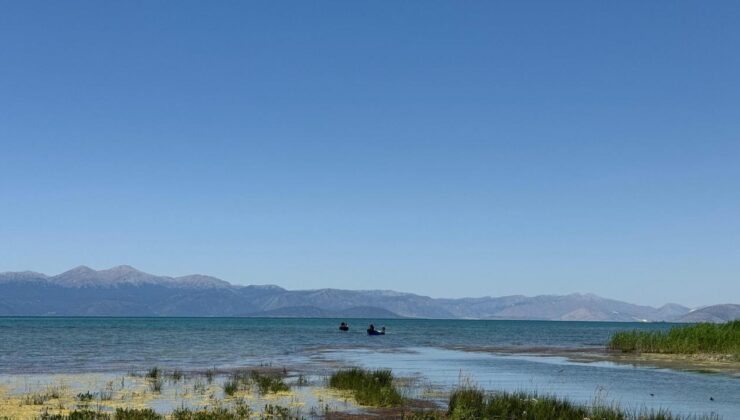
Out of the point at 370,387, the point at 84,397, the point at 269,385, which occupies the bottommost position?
the point at 84,397

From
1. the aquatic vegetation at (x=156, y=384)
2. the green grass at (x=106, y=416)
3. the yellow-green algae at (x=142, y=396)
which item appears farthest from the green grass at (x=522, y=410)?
the aquatic vegetation at (x=156, y=384)

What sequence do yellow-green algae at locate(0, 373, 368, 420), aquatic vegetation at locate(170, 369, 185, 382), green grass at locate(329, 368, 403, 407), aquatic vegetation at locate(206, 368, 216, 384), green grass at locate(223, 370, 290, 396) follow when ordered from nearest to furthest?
yellow-green algae at locate(0, 373, 368, 420) < green grass at locate(329, 368, 403, 407) < green grass at locate(223, 370, 290, 396) < aquatic vegetation at locate(206, 368, 216, 384) < aquatic vegetation at locate(170, 369, 185, 382)

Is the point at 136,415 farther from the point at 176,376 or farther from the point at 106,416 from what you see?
the point at 176,376

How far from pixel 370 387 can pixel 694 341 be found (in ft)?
164

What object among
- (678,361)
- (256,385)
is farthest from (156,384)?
(678,361)

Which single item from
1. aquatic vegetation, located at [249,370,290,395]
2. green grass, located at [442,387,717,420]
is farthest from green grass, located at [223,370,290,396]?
green grass, located at [442,387,717,420]

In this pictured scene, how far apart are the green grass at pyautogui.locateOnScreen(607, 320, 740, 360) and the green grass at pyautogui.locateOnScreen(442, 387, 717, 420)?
44.2 metres

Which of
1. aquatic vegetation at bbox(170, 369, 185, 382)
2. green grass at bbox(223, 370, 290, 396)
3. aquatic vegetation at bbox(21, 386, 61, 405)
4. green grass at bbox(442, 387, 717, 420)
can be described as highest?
green grass at bbox(442, 387, 717, 420)

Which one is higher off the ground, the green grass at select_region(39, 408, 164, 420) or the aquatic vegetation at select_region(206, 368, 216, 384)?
the green grass at select_region(39, 408, 164, 420)

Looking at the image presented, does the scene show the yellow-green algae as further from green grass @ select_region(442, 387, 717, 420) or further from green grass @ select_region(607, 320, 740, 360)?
green grass @ select_region(607, 320, 740, 360)

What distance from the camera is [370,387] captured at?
35.2 metres

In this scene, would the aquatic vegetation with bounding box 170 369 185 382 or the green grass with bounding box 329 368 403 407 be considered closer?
the green grass with bounding box 329 368 403 407

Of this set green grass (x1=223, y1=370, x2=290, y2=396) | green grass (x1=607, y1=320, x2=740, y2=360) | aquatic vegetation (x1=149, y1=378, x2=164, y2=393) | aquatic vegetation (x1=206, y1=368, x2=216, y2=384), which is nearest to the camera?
green grass (x1=223, y1=370, x2=290, y2=396)

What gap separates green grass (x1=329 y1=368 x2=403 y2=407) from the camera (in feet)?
106
